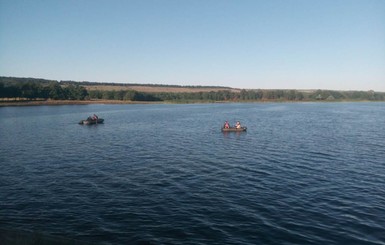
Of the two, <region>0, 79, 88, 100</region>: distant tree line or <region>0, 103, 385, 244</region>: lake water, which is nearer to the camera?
<region>0, 103, 385, 244</region>: lake water

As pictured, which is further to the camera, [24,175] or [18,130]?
[18,130]

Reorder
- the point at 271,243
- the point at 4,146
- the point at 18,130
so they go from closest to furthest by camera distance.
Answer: the point at 271,243 < the point at 4,146 < the point at 18,130

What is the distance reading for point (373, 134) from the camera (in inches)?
2672

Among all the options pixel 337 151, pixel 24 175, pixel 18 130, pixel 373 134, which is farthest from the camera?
pixel 18 130

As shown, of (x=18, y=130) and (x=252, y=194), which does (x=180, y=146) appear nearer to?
(x=252, y=194)

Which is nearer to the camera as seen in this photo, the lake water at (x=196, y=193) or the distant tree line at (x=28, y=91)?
the lake water at (x=196, y=193)

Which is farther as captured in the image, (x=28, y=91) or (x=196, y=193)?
(x=28, y=91)

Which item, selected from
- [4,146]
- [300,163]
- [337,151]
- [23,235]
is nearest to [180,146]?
[300,163]

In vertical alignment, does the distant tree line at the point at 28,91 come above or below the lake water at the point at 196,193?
above

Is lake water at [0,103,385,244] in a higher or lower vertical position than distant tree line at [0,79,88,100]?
lower

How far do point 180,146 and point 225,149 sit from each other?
24.1 feet

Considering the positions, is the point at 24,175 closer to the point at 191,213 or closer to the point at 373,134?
the point at 191,213

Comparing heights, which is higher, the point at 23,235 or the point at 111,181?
the point at 23,235

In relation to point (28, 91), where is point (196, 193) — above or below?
below
